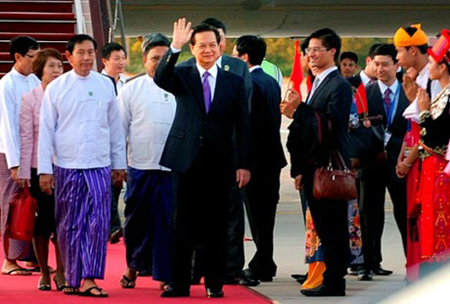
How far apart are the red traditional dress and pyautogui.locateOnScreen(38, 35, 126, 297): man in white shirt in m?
2.21

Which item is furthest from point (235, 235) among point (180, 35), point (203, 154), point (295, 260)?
point (180, 35)

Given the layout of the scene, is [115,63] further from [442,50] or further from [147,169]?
[442,50]

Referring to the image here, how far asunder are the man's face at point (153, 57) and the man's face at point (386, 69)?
192cm

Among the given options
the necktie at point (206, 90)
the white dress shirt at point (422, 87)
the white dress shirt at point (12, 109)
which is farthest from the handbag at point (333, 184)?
the white dress shirt at point (12, 109)

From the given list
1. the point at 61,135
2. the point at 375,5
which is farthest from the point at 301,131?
the point at 375,5

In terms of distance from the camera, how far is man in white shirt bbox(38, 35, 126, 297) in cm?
816

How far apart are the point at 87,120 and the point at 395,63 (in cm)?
281

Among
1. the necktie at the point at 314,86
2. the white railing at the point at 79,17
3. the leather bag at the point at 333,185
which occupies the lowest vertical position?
the leather bag at the point at 333,185

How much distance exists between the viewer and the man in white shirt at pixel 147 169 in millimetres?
8570

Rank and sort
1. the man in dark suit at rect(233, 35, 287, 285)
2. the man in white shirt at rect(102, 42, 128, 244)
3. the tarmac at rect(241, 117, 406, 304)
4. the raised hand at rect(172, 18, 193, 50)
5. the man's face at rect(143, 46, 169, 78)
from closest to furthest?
A: 1. the raised hand at rect(172, 18, 193, 50)
2. the tarmac at rect(241, 117, 406, 304)
3. the man's face at rect(143, 46, 169, 78)
4. the man in dark suit at rect(233, 35, 287, 285)
5. the man in white shirt at rect(102, 42, 128, 244)

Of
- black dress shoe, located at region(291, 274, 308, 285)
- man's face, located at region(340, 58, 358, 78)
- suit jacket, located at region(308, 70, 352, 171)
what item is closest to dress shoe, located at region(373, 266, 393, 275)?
black dress shoe, located at region(291, 274, 308, 285)

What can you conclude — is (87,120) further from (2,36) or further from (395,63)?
(2,36)

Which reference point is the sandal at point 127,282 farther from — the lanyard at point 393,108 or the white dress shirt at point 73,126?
the lanyard at point 393,108

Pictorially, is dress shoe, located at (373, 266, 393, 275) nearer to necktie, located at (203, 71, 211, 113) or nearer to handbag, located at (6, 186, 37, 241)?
necktie, located at (203, 71, 211, 113)
